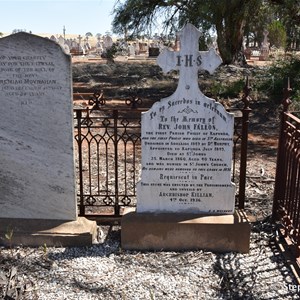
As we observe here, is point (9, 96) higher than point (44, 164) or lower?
higher

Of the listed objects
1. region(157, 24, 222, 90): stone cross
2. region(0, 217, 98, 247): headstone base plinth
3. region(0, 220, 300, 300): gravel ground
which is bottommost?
region(0, 220, 300, 300): gravel ground

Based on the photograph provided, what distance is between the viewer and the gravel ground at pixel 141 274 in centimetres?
340

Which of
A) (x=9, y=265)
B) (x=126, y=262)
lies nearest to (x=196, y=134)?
(x=126, y=262)

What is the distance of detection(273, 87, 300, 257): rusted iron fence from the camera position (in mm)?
3885

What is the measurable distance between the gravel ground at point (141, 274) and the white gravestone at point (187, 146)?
49cm

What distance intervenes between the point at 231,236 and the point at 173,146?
102cm

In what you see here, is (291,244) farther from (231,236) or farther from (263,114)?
(263,114)

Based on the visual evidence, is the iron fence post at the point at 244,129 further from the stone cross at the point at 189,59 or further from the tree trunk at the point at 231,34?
the tree trunk at the point at 231,34

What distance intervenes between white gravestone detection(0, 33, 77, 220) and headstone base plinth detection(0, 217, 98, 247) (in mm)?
138

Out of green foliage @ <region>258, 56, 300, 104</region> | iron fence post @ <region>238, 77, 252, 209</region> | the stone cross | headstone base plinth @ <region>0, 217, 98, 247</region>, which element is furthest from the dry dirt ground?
headstone base plinth @ <region>0, 217, 98, 247</region>

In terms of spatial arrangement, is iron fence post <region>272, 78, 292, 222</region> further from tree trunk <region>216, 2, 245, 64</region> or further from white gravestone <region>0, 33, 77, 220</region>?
tree trunk <region>216, 2, 245, 64</region>

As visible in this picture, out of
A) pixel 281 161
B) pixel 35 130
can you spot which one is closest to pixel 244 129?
pixel 281 161

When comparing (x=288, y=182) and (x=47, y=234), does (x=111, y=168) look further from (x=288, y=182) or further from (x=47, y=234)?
(x=288, y=182)

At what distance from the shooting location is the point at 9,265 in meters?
3.73
